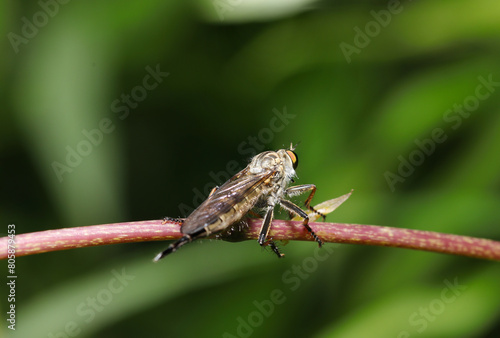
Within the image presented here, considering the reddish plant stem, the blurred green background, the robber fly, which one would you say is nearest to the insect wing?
the robber fly

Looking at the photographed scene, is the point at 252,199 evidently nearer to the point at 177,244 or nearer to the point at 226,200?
the point at 226,200

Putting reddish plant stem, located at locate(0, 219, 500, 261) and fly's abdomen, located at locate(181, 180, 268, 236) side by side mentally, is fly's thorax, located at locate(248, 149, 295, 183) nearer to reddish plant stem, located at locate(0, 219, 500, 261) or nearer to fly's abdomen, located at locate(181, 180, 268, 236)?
fly's abdomen, located at locate(181, 180, 268, 236)

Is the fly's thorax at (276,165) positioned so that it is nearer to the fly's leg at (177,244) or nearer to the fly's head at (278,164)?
the fly's head at (278,164)

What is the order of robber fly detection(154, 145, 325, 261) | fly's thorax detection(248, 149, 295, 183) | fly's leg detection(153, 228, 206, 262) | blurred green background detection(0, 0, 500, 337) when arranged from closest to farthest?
1. fly's leg detection(153, 228, 206, 262)
2. robber fly detection(154, 145, 325, 261)
3. fly's thorax detection(248, 149, 295, 183)
4. blurred green background detection(0, 0, 500, 337)

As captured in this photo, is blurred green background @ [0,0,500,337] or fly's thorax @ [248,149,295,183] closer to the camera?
fly's thorax @ [248,149,295,183]

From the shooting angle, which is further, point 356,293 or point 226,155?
point 226,155

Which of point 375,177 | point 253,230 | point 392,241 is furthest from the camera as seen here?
point 375,177

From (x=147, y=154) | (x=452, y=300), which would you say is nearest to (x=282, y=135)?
(x=147, y=154)

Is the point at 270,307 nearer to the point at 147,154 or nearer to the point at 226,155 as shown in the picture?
the point at 226,155
